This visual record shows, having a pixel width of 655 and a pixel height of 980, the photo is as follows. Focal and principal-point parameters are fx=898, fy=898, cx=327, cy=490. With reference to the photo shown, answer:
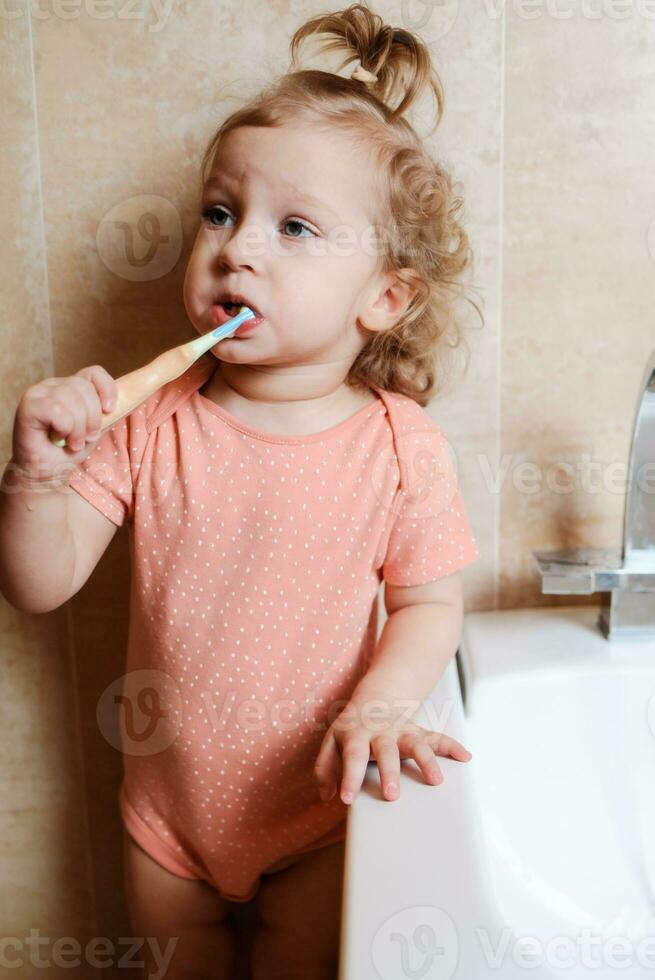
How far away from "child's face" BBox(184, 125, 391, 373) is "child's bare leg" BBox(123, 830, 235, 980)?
0.43 metres

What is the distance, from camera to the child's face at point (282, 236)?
0.61 m

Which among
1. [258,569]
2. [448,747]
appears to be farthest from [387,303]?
[448,747]

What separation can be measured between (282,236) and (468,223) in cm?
22

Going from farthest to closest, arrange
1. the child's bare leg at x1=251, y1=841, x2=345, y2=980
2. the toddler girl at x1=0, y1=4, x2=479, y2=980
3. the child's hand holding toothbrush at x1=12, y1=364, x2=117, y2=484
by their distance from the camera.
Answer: the child's bare leg at x1=251, y1=841, x2=345, y2=980, the toddler girl at x1=0, y1=4, x2=479, y2=980, the child's hand holding toothbrush at x1=12, y1=364, x2=117, y2=484

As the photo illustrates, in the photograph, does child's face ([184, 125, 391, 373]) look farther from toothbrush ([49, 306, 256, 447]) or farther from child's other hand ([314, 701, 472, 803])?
child's other hand ([314, 701, 472, 803])

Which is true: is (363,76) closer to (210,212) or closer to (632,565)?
(210,212)

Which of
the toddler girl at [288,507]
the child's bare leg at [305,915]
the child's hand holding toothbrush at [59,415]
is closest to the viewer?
the child's hand holding toothbrush at [59,415]

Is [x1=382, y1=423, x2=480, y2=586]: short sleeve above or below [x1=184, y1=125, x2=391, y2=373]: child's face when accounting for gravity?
below

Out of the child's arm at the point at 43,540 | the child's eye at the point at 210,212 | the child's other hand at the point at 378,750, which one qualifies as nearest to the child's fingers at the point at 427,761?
the child's other hand at the point at 378,750

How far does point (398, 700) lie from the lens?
0.63 metres

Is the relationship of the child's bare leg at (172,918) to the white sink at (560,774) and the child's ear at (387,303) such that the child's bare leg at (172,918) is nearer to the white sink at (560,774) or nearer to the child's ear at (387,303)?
the white sink at (560,774)

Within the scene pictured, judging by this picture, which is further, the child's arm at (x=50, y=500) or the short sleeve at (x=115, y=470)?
the short sleeve at (x=115, y=470)

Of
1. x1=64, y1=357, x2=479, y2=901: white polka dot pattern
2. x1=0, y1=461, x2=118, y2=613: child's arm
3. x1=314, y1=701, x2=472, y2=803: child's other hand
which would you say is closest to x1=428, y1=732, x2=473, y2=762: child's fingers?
x1=314, y1=701, x2=472, y2=803: child's other hand

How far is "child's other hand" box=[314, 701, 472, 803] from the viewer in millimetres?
546
